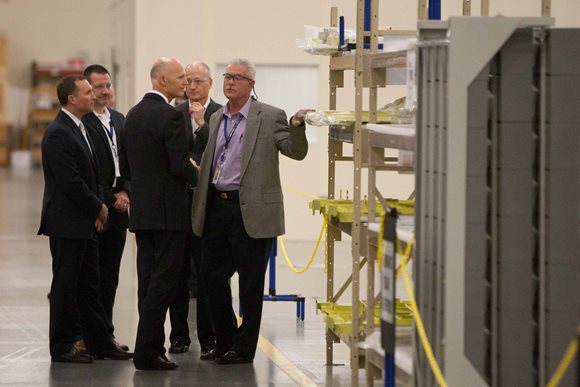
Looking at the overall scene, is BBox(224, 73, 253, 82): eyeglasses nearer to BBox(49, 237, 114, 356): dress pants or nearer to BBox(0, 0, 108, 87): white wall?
BBox(49, 237, 114, 356): dress pants

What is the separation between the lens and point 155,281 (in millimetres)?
7938

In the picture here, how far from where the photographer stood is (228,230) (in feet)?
27.0

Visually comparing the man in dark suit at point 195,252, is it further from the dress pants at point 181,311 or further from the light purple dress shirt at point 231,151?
the light purple dress shirt at point 231,151

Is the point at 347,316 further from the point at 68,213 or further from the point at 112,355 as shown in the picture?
the point at 68,213

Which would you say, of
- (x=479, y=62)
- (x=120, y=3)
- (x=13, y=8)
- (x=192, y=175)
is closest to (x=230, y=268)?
(x=192, y=175)

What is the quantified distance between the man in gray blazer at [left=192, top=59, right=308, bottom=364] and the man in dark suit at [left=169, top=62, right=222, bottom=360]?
0.35 metres

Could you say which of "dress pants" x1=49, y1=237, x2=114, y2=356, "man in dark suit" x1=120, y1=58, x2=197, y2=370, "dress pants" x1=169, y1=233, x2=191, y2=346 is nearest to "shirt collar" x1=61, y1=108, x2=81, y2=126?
"man in dark suit" x1=120, y1=58, x2=197, y2=370

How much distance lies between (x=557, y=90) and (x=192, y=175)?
3.39 metres

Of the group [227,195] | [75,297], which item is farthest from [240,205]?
→ [75,297]

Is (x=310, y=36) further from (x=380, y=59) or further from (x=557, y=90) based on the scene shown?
(x=557, y=90)

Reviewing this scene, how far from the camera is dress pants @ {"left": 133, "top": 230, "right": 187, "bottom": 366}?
25.9 ft

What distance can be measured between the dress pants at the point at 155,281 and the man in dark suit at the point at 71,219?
1.33 feet

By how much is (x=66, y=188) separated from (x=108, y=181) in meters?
0.76

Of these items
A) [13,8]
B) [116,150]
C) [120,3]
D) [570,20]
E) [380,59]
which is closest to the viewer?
[380,59]
